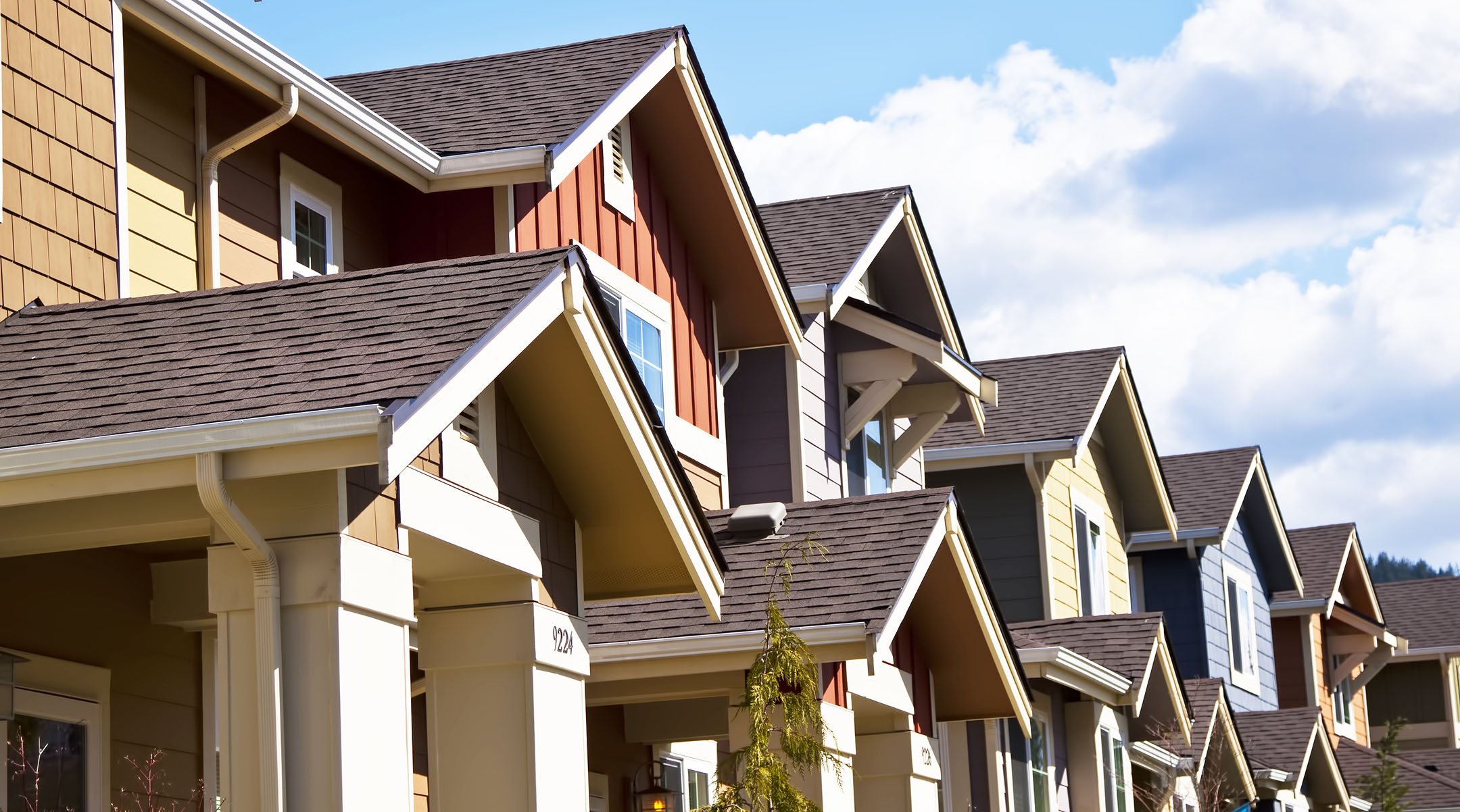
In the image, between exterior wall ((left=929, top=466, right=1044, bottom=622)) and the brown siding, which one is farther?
exterior wall ((left=929, top=466, right=1044, bottom=622))

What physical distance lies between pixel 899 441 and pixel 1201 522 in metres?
10.2

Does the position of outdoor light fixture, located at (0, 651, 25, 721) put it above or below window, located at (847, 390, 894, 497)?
below

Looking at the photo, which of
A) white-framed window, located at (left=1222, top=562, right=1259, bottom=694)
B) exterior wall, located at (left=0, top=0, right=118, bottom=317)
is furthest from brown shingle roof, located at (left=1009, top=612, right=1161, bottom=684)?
exterior wall, located at (left=0, top=0, right=118, bottom=317)

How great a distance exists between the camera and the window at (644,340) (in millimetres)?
13836

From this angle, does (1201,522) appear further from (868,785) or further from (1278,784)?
(868,785)

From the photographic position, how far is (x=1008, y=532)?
74.3 ft

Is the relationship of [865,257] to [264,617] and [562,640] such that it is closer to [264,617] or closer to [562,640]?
[562,640]

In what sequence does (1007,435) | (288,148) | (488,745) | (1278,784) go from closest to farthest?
(488,745)
(288,148)
(1007,435)
(1278,784)

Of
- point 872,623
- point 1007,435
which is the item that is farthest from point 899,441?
point 872,623

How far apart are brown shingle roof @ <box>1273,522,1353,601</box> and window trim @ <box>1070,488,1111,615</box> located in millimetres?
8079

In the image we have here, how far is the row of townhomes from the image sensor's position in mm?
7168

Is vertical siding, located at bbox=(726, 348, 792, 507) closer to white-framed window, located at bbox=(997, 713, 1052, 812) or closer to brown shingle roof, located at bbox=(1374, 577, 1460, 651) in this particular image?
white-framed window, located at bbox=(997, 713, 1052, 812)

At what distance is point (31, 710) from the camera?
855 centimetres

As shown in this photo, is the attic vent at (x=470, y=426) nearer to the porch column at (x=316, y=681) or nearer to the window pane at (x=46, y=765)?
the porch column at (x=316, y=681)
